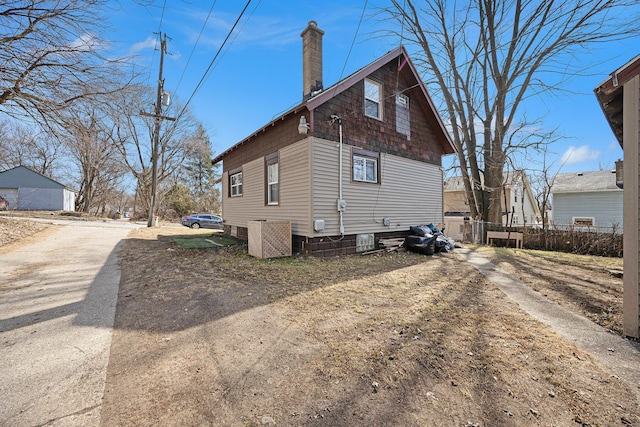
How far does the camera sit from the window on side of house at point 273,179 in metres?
9.31

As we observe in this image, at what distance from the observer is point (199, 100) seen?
13.2 meters

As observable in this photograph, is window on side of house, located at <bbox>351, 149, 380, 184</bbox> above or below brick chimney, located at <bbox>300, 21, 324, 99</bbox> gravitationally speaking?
below

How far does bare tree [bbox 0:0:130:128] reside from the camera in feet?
21.2

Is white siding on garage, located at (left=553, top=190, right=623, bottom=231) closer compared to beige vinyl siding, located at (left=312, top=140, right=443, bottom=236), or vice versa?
beige vinyl siding, located at (left=312, top=140, right=443, bottom=236)

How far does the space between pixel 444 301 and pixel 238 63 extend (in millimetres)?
10061

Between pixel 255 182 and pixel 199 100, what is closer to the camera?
pixel 255 182

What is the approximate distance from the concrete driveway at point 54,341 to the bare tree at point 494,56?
1443 cm

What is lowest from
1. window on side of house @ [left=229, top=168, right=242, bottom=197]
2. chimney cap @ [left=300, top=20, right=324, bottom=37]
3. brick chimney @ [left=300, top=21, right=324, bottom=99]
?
window on side of house @ [left=229, top=168, right=242, bottom=197]

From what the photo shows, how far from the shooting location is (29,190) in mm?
31250

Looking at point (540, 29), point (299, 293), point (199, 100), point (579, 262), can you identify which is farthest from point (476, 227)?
point (199, 100)

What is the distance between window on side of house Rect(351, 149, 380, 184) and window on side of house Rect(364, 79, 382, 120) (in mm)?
1414

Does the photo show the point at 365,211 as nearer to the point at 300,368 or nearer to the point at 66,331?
the point at 300,368

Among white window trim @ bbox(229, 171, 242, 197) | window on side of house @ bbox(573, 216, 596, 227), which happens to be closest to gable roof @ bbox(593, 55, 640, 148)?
white window trim @ bbox(229, 171, 242, 197)

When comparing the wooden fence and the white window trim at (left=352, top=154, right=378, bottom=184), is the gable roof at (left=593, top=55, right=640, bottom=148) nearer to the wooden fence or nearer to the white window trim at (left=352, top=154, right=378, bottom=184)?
the white window trim at (left=352, top=154, right=378, bottom=184)
